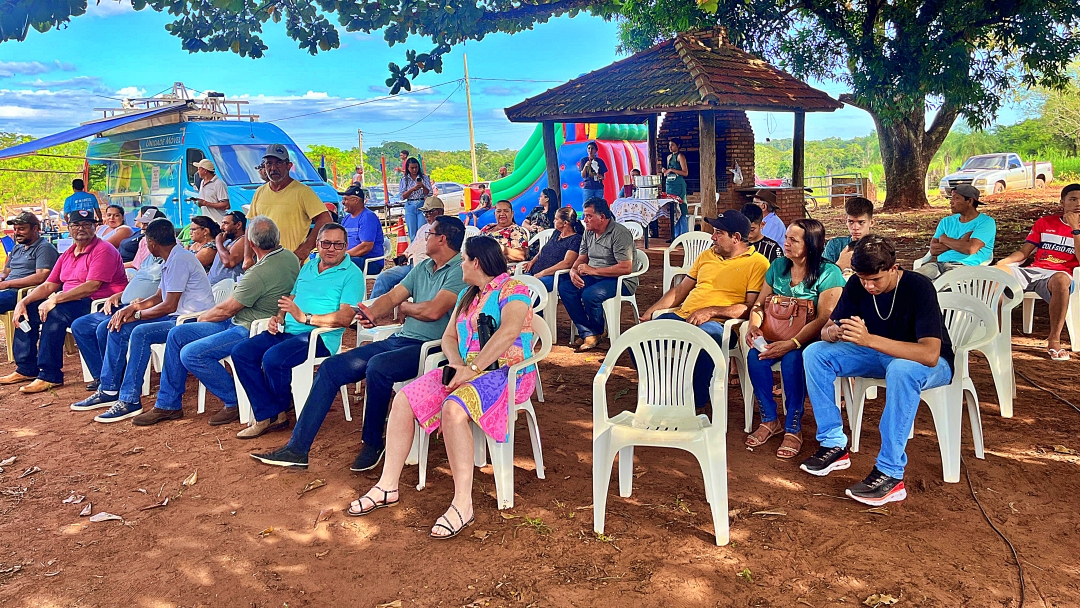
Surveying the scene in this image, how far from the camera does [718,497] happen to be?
342cm

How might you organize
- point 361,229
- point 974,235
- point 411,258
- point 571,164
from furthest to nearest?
point 571,164, point 361,229, point 411,258, point 974,235

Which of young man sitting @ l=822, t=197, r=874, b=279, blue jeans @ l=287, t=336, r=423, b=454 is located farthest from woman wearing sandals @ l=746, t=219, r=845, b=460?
blue jeans @ l=287, t=336, r=423, b=454

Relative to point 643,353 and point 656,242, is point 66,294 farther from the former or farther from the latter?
point 656,242

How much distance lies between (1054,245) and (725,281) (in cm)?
282

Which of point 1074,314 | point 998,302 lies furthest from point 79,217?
point 1074,314

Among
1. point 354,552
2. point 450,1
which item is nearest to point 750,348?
point 354,552

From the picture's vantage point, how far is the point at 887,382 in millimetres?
3787

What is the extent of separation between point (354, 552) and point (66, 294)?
426 cm

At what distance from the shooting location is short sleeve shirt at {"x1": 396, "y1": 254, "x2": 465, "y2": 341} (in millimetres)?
4559

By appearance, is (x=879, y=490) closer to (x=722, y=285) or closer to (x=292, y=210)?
(x=722, y=285)

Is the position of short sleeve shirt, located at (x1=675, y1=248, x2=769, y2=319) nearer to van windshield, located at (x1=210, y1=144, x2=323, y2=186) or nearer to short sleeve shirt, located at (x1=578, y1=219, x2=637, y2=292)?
short sleeve shirt, located at (x1=578, y1=219, x2=637, y2=292)

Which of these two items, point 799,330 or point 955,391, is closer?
point 955,391

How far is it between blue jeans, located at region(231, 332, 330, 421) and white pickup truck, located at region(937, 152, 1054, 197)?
74.0 ft

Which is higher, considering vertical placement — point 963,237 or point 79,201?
point 79,201
